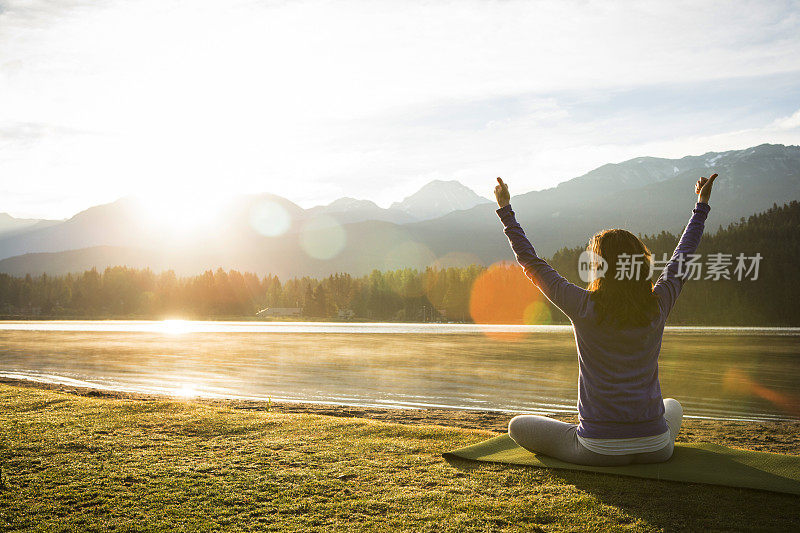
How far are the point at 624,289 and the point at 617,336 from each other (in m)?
0.45

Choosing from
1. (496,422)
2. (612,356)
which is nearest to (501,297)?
(496,422)

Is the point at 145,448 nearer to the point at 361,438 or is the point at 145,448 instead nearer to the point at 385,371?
the point at 361,438

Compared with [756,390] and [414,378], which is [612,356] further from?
[414,378]

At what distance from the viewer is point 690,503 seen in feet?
18.6

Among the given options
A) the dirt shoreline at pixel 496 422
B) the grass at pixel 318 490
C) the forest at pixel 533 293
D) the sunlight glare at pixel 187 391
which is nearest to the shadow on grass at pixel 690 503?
the grass at pixel 318 490

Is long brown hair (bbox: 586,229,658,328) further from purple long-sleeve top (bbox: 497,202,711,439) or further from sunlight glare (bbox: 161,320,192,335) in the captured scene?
sunlight glare (bbox: 161,320,192,335)

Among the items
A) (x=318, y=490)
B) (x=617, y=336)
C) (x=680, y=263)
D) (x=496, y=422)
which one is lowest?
(x=496, y=422)

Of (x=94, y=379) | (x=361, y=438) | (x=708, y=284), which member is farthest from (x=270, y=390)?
(x=708, y=284)

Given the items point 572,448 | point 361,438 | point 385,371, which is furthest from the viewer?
point 385,371

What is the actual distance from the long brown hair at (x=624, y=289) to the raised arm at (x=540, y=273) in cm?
18

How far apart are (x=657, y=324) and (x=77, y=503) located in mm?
5757

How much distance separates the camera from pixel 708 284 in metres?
146

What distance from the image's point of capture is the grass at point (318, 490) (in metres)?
5.30

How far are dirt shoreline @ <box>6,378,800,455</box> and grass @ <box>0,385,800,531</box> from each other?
3.62 meters
